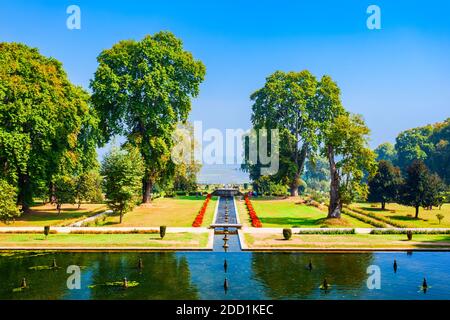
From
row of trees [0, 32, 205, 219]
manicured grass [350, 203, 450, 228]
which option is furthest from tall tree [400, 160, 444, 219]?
row of trees [0, 32, 205, 219]

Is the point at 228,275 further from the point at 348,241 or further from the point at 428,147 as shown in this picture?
the point at 428,147

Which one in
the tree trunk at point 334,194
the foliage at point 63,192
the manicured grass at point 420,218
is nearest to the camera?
the manicured grass at point 420,218

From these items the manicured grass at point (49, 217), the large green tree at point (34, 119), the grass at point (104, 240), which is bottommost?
the grass at point (104, 240)

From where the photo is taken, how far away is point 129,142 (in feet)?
219

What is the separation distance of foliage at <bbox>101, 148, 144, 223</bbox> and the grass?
26.5 ft

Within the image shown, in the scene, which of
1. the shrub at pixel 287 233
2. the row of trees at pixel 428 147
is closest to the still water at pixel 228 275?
the shrub at pixel 287 233

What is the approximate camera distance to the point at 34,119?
166 feet

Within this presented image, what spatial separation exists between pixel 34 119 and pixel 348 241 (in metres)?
36.2

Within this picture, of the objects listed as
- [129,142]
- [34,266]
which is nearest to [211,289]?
[34,266]

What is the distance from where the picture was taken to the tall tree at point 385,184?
67.6 metres

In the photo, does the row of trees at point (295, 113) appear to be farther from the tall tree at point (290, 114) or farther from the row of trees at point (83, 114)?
the row of trees at point (83, 114)

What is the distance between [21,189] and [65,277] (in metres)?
31.9

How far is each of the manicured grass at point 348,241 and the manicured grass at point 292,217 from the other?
7027 millimetres
